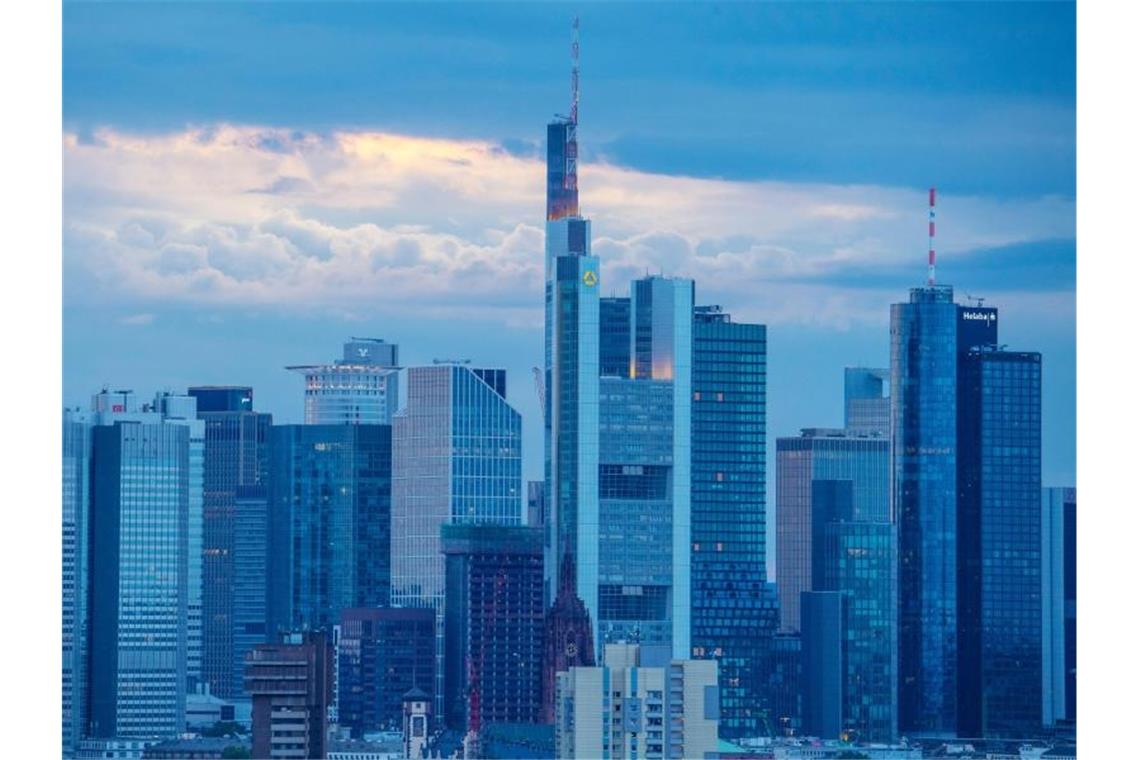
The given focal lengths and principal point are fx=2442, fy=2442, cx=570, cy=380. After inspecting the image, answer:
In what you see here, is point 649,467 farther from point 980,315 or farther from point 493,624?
point 980,315

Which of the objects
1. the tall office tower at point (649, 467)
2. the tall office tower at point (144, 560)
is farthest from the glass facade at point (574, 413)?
the tall office tower at point (144, 560)

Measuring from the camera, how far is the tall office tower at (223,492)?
2719 centimetres

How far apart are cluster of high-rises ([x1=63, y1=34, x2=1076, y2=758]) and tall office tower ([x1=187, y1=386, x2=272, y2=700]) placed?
0.18 ft

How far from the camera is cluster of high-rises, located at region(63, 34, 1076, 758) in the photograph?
2702 cm

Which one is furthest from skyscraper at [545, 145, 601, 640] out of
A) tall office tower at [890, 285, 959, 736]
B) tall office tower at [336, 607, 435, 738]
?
tall office tower at [890, 285, 959, 736]

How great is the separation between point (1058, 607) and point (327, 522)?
33.2ft

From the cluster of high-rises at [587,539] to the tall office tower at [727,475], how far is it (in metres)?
0.05

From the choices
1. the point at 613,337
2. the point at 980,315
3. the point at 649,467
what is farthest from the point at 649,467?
the point at 980,315

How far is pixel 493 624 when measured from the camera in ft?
96.4

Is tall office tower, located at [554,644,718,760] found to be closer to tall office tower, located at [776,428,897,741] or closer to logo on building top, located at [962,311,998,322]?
tall office tower, located at [776,428,897,741]
